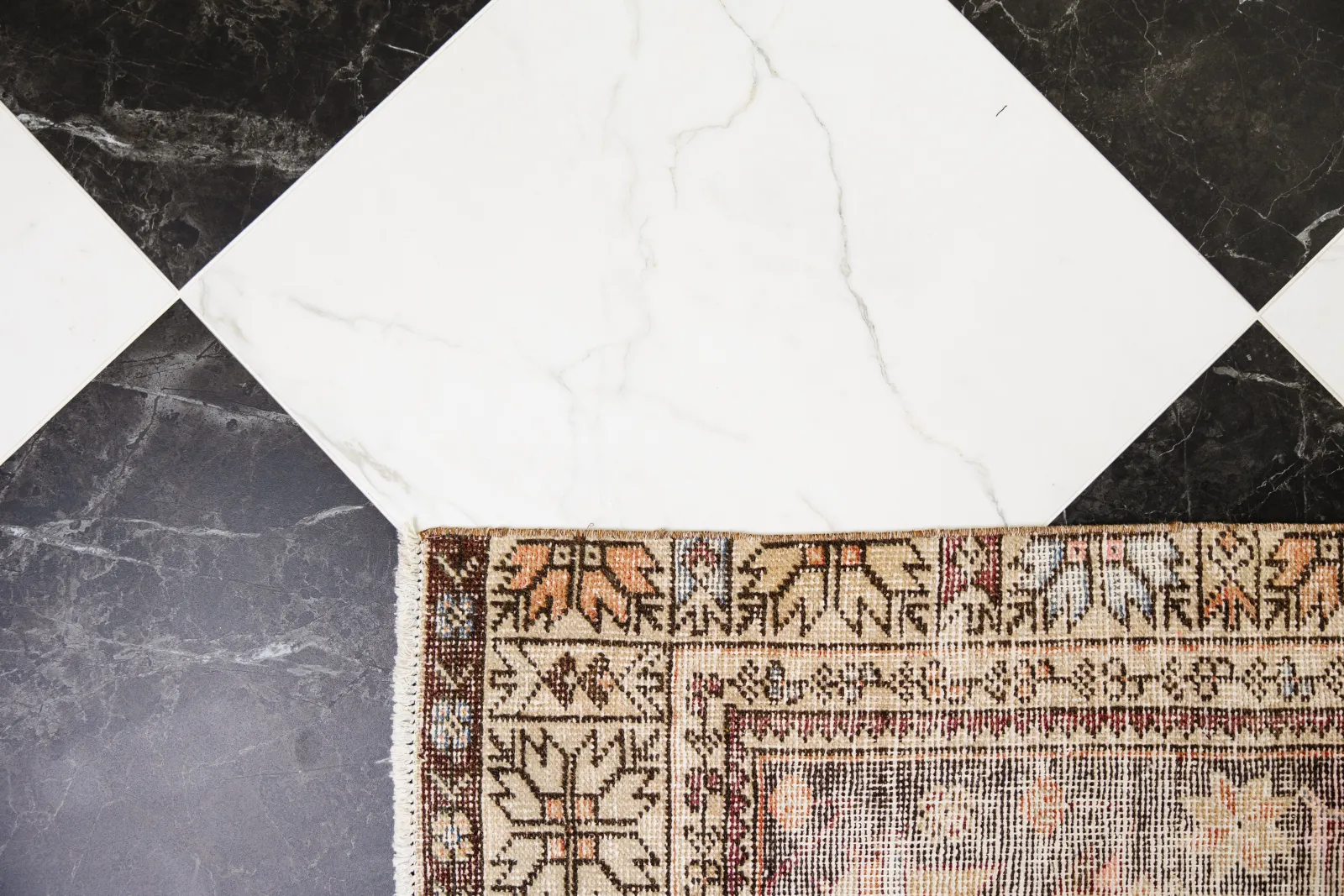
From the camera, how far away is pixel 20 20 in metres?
0.82

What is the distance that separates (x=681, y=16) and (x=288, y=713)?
786 mm

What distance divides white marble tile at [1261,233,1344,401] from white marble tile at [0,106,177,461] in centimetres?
109

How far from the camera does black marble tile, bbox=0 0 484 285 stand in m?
0.81

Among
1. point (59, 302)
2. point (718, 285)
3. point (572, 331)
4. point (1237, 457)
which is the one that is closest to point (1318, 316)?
point (1237, 457)

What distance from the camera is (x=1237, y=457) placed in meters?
0.78

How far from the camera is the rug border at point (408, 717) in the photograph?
0.77 metres

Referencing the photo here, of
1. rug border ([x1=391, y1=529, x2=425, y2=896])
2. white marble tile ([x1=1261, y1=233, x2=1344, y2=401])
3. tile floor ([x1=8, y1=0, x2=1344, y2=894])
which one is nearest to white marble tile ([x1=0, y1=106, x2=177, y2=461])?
tile floor ([x1=8, y1=0, x2=1344, y2=894])

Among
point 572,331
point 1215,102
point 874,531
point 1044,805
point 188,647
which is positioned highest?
point 1215,102

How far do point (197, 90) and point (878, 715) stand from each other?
0.91 m

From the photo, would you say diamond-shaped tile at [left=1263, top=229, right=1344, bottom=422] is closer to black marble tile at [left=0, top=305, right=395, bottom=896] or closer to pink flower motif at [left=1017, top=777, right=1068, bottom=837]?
pink flower motif at [left=1017, top=777, right=1068, bottom=837]

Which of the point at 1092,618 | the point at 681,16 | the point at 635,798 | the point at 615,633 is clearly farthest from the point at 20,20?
the point at 1092,618

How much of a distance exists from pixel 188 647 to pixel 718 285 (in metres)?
0.63

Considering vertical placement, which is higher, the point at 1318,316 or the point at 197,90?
the point at 197,90

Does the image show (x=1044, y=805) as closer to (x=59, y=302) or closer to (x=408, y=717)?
(x=408, y=717)
